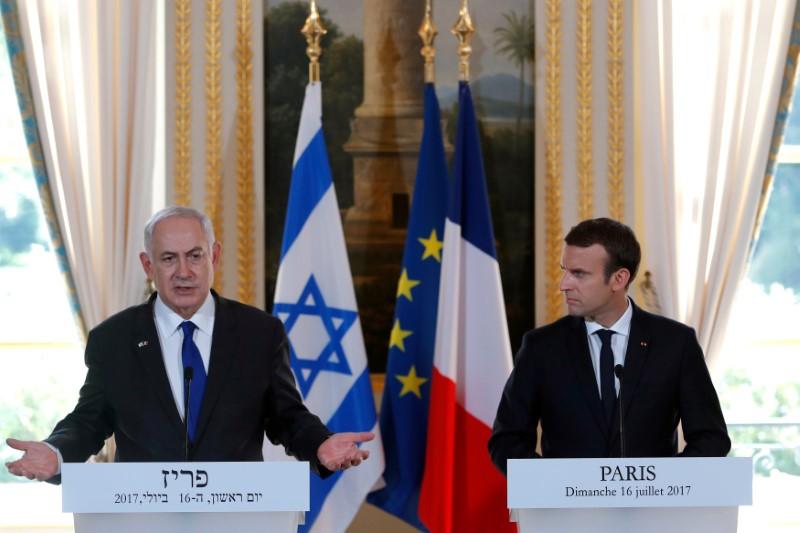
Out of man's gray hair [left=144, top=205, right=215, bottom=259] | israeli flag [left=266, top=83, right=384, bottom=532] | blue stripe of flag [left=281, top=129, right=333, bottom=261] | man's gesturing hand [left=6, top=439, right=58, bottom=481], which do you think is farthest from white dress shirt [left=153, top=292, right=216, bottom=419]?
blue stripe of flag [left=281, top=129, right=333, bottom=261]

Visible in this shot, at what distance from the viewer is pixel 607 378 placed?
3.20m

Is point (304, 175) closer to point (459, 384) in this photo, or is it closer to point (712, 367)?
point (459, 384)

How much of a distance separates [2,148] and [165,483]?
3415 millimetres

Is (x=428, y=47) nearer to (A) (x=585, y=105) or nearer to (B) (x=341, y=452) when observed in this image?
(A) (x=585, y=105)

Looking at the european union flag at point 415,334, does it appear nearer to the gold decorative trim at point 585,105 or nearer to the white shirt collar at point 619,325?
the gold decorative trim at point 585,105

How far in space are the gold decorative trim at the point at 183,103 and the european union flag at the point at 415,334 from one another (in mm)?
1064

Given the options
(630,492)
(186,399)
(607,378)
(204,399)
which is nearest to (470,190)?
(607,378)

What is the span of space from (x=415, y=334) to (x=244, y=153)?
3.78 ft

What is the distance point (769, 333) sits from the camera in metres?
5.34

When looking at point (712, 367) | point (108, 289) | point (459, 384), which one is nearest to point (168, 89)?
point (108, 289)

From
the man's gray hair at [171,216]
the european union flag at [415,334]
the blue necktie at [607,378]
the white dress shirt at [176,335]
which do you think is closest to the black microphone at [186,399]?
the white dress shirt at [176,335]

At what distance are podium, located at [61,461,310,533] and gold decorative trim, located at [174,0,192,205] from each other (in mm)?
2706

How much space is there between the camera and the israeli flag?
449cm

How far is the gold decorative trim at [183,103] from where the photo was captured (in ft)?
16.1
